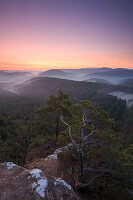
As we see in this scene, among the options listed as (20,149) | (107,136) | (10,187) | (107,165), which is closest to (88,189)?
(107,165)

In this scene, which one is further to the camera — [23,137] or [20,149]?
[23,137]

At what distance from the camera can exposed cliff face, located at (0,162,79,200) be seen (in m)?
6.67

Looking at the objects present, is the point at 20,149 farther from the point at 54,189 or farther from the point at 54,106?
the point at 54,189

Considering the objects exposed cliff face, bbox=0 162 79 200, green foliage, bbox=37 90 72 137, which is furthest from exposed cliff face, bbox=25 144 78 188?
green foliage, bbox=37 90 72 137

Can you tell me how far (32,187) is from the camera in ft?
23.2

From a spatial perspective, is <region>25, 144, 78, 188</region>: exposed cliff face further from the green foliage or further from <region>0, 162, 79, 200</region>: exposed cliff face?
the green foliage

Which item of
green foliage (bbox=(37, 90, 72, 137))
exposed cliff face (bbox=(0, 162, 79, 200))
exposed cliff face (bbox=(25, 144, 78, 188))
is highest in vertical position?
green foliage (bbox=(37, 90, 72, 137))

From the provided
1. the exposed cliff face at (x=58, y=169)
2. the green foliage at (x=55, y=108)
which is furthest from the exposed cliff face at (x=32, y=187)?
the green foliage at (x=55, y=108)

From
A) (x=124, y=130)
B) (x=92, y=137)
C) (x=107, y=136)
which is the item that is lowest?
(x=124, y=130)

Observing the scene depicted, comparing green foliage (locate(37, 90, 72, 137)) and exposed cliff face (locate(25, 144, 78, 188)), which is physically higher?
green foliage (locate(37, 90, 72, 137))

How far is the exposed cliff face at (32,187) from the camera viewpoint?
6.67 metres

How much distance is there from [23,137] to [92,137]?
25.0 meters

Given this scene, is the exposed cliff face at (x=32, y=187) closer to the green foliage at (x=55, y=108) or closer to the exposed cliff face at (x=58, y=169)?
the exposed cliff face at (x=58, y=169)

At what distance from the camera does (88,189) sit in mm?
8242
